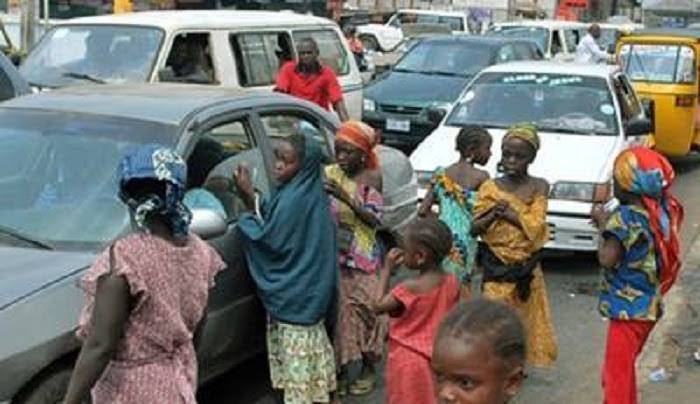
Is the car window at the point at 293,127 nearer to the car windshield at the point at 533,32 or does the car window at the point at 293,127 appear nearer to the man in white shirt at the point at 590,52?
the man in white shirt at the point at 590,52

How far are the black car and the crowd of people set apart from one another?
797 cm

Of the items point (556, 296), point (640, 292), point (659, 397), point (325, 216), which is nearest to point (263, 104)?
point (325, 216)

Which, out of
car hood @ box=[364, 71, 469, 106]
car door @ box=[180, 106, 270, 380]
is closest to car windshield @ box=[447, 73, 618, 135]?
car hood @ box=[364, 71, 469, 106]

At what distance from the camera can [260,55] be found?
459 inches

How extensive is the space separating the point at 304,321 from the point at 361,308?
57 cm

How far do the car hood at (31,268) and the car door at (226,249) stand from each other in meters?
0.83

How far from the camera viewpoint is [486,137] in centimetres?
628

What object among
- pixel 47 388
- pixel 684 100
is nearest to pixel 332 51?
pixel 684 100

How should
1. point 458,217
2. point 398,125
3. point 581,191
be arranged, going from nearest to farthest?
point 458,217
point 581,191
point 398,125

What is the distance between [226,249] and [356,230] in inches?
30.5

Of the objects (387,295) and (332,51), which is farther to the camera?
(332,51)

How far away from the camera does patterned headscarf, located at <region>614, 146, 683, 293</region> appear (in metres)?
5.09

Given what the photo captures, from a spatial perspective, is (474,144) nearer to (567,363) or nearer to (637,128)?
(567,363)

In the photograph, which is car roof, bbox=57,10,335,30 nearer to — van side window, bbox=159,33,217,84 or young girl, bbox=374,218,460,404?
van side window, bbox=159,33,217,84
